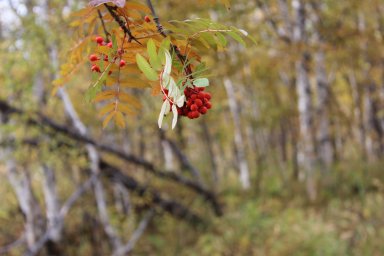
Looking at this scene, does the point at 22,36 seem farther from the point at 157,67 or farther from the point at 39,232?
the point at 157,67

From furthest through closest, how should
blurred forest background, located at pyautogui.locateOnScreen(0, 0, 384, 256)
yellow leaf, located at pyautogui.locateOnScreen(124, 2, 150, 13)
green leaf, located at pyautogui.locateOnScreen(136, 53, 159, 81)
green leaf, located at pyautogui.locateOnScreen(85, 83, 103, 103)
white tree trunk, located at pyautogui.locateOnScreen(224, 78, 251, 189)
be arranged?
white tree trunk, located at pyautogui.locateOnScreen(224, 78, 251, 189)
blurred forest background, located at pyautogui.locateOnScreen(0, 0, 384, 256)
yellow leaf, located at pyautogui.locateOnScreen(124, 2, 150, 13)
green leaf, located at pyautogui.locateOnScreen(85, 83, 103, 103)
green leaf, located at pyautogui.locateOnScreen(136, 53, 159, 81)

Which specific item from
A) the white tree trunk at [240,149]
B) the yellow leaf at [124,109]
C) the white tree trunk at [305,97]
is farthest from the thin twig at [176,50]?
the white tree trunk at [240,149]

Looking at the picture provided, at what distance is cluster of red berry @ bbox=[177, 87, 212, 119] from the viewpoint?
84 centimetres

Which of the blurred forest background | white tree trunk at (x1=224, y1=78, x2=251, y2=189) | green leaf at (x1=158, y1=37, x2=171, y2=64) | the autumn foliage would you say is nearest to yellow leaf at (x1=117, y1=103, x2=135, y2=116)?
the autumn foliage

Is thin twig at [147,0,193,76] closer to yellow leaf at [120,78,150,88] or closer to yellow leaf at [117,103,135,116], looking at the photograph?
yellow leaf at [120,78,150,88]

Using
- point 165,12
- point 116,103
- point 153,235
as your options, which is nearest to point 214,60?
point 165,12

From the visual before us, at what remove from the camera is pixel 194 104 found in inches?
33.2

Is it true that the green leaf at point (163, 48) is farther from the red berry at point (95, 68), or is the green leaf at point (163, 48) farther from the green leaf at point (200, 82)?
the red berry at point (95, 68)

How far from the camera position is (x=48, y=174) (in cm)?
610

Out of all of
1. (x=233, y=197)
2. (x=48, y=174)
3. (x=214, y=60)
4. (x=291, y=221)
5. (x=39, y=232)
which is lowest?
(x=233, y=197)

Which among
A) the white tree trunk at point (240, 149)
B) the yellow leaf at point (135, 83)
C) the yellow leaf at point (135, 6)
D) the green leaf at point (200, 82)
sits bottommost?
the white tree trunk at point (240, 149)

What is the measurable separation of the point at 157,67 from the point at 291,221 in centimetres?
592

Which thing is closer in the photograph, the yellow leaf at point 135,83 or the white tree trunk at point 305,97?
the yellow leaf at point 135,83

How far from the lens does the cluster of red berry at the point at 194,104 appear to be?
2.74 feet
